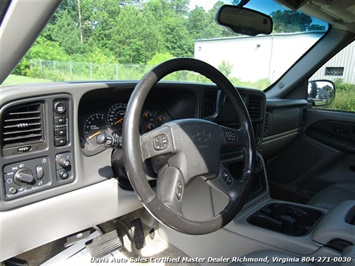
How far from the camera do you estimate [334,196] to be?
2.23 metres

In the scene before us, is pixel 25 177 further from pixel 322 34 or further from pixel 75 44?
pixel 322 34

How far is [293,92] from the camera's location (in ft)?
10.2

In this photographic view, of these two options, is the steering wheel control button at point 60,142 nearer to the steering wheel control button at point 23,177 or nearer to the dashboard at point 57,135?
the dashboard at point 57,135

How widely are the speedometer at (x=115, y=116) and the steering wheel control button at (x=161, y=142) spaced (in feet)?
1.74

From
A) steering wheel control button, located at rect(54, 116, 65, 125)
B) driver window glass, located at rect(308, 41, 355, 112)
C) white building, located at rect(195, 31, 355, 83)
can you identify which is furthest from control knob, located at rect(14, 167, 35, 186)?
driver window glass, located at rect(308, 41, 355, 112)

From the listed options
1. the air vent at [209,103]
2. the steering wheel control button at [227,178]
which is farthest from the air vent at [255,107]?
the steering wheel control button at [227,178]

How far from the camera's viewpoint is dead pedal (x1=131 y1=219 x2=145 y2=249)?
7.01ft

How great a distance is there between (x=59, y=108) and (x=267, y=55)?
2952 mm

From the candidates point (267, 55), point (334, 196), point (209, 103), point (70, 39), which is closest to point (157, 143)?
point (209, 103)

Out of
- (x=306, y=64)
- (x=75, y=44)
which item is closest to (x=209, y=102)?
(x=75, y=44)

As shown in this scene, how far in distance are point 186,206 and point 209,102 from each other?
0.70 metres

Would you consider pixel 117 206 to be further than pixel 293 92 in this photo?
No

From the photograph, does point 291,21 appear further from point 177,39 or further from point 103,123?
point 103,123

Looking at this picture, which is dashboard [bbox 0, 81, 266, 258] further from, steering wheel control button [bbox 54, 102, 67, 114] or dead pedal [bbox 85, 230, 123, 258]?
dead pedal [bbox 85, 230, 123, 258]
